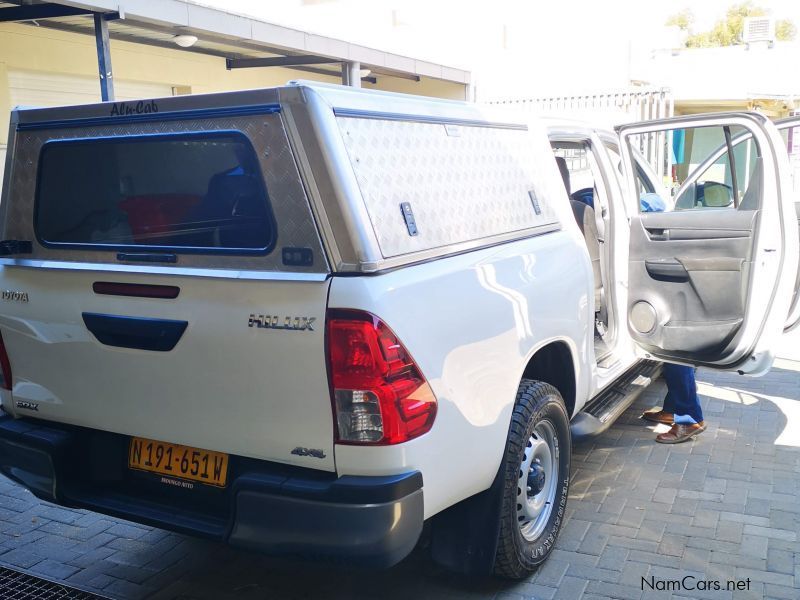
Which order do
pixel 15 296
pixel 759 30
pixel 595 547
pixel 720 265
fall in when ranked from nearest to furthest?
pixel 15 296, pixel 595 547, pixel 720 265, pixel 759 30

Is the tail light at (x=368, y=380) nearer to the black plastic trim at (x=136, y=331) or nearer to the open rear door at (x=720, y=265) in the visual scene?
the black plastic trim at (x=136, y=331)

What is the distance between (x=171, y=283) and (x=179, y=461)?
27.2 inches

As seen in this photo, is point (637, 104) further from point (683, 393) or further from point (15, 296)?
point (15, 296)

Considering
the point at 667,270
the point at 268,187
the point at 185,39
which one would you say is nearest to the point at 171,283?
the point at 268,187

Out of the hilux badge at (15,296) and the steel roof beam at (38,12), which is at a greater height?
the steel roof beam at (38,12)

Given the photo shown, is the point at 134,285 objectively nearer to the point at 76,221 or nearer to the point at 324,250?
the point at 76,221

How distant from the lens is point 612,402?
486cm

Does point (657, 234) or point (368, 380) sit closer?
point (368, 380)

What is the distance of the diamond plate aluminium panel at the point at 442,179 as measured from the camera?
9.16ft

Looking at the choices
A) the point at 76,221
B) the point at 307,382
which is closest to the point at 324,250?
the point at 307,382

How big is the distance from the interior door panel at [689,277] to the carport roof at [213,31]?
5.13 metres

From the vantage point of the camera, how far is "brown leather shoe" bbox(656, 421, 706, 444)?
5.25 meters

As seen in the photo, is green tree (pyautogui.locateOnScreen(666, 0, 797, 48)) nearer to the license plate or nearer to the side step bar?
the side step bar

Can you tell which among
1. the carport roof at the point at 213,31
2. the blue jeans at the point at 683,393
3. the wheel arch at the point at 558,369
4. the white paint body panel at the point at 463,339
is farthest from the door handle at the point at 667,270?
the carport roof at the point at 213,31
